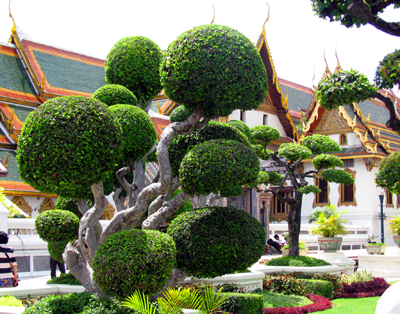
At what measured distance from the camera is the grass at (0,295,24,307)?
6603 mm

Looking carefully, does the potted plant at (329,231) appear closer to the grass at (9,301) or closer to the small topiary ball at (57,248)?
the small topiary ball at (57,248)

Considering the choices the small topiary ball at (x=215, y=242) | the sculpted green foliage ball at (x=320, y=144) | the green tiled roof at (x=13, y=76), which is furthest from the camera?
the green tiled roof at (x=13, y=76)

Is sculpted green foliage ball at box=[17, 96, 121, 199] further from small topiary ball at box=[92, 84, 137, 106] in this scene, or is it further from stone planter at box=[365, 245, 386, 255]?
stone planter at box=[365, 245, 386, 255]

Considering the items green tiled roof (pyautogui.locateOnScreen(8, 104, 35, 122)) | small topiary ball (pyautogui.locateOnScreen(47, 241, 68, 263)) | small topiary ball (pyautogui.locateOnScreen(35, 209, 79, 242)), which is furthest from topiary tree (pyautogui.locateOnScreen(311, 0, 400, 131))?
green tiled roof (pyautogui.locateOnScreen(8, 104, 35, 122))

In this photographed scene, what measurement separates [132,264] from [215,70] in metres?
2.69

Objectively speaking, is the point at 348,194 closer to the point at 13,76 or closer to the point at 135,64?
the point at 13,76

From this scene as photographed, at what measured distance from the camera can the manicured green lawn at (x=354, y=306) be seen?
9036 mm

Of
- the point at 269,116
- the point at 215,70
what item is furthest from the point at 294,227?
the point at 269,116

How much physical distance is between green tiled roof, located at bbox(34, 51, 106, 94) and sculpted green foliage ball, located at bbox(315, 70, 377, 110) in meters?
18.3

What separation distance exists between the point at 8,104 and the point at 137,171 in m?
14.7

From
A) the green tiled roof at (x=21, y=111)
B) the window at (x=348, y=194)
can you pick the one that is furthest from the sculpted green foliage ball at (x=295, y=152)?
the window at (x=348, y=194)

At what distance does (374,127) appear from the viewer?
26.8m

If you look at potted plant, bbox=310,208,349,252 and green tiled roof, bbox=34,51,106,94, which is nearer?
potted plant, bbox=310,208,349,252

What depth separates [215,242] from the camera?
6469 millimetres
